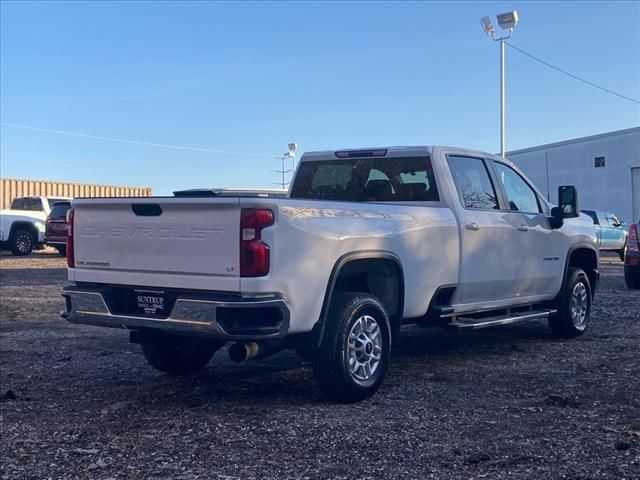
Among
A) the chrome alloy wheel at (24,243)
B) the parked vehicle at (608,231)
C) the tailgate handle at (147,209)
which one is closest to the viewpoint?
the tailgate handle at (147,209)

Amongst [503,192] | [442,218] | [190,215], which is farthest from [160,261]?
[503,192]

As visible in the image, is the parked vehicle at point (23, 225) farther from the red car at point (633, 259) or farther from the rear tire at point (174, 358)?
the rear tire at point (174, 358)

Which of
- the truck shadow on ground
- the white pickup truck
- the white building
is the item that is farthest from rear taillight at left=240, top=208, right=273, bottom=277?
the white building

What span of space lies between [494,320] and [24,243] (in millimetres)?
19446

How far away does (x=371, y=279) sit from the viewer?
20.1 feet

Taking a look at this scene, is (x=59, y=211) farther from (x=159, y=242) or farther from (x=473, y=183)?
Result: (x=159, y=242)

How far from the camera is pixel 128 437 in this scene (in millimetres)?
4832

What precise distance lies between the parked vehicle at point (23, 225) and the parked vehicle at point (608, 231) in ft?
54.1

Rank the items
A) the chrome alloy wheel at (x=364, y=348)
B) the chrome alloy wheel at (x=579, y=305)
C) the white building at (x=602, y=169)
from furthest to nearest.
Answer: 1. the white building at (x=602, y=169)
2. the chrome alloy wheel at (x=579, y=305)
3. the chrome alloy wheel at (x=364, y=348)

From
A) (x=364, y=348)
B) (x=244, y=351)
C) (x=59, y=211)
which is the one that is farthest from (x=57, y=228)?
(x=244, y=351)

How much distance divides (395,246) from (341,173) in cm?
159

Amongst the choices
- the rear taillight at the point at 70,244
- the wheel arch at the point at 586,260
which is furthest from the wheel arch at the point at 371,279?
the wheel arch at the point at 586,260

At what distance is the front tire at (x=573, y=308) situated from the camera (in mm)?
8391

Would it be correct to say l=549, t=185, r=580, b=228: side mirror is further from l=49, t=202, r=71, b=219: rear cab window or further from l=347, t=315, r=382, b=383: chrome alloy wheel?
l=49, t=202, r=71, b=219: rear cab window
